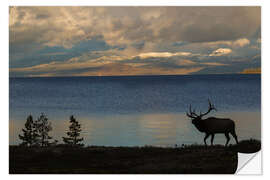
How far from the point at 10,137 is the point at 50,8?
415cm

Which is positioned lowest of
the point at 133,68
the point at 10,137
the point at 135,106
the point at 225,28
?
the point at 10,137

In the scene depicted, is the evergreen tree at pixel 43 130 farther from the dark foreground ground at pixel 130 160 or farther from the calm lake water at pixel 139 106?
the dark foreground ground at pixel 130 160

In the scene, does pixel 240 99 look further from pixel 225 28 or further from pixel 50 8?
pixel 50 8

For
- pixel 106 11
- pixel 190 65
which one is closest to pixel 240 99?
pixel 190 65

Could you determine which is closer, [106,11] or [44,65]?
[106,11]

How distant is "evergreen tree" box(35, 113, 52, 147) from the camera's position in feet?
38.1

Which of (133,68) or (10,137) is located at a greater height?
(133,68)

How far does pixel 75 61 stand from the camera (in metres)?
12.4

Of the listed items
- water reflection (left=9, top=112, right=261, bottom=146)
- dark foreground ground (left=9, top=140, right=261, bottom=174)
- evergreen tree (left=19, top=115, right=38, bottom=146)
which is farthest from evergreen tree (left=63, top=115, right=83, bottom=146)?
evergreen tree (left=19, top=115, right=38, bottom=146)

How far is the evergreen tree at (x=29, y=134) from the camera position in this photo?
11.2 m

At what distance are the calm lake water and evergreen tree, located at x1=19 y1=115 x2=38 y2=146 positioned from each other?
0.20 meters

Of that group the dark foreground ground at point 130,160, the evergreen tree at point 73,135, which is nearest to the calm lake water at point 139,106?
the evergreen tree at point 73,135

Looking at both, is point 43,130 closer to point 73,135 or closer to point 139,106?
point 73,135

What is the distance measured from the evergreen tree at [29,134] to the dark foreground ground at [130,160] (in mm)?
273
